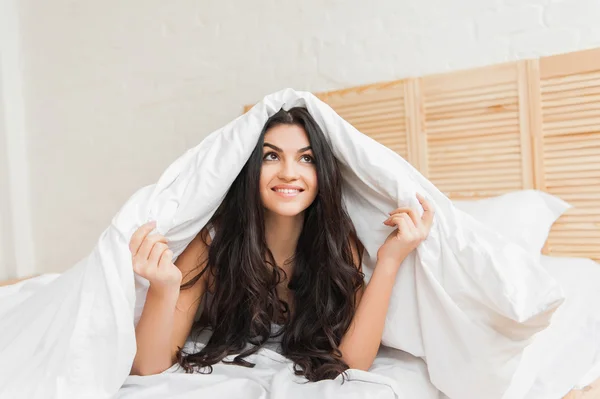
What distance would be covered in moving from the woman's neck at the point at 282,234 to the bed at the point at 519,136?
77cm

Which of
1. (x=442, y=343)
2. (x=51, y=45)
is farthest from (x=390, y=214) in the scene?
(x=51, y=45)

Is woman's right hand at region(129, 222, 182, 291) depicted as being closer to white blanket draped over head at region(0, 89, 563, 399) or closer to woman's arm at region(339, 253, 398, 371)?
white blanket draped over head at region(0, 89, 563, 399)

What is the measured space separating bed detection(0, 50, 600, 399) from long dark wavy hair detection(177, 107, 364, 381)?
27.2 inches

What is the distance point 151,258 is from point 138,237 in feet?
0.15

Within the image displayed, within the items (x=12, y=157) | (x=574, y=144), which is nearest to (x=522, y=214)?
(x=574, y=144)

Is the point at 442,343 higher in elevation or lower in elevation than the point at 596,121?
lower

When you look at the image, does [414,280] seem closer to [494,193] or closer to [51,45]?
[494,193]

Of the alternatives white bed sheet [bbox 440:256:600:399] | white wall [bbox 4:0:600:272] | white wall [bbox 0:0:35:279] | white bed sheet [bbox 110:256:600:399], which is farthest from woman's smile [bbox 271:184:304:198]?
white wall [bbox 0:0:35:279]

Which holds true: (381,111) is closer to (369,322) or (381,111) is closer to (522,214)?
(522,214)

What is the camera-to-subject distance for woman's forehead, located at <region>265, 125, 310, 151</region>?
125 cm

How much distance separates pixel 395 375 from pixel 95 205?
94.9 inches

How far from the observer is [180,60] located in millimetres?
2727

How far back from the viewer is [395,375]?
1.09 metres

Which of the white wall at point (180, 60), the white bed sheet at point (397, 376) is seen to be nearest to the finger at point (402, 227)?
the white bed sheet at point (397, 376)
